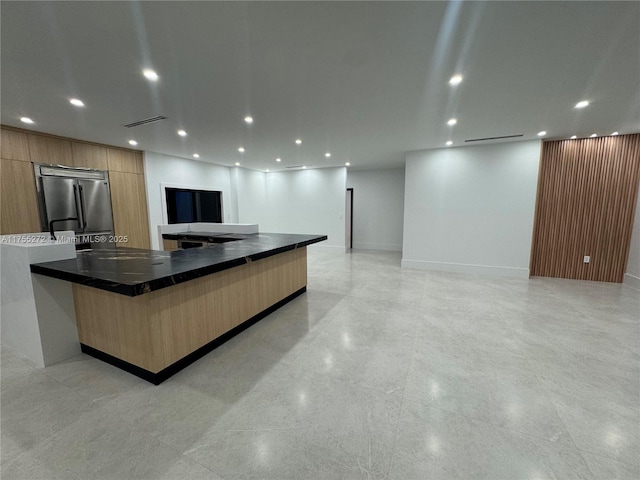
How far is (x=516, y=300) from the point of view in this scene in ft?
13.0

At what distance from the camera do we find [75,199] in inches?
190

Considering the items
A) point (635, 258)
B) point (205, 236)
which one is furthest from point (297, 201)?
point (635, 258)

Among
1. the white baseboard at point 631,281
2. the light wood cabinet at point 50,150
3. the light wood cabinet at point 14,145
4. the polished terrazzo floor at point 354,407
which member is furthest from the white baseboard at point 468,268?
the light wood cabinet at point 14,145

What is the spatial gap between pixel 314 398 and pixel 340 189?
6.57 m

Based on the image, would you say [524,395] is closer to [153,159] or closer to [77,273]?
[77,273]

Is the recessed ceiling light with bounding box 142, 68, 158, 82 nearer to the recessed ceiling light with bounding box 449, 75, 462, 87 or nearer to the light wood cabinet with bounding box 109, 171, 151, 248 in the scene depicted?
the recessed ceiling light with bounding box 449, 75, 462, 87

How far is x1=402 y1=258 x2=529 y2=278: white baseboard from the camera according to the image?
529 cm

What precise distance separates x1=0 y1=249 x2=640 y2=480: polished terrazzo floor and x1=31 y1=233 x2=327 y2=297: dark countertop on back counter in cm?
86

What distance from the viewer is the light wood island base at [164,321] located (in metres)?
→ 2.01

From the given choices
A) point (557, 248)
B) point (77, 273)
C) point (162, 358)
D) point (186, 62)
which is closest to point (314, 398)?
point (162, 358)

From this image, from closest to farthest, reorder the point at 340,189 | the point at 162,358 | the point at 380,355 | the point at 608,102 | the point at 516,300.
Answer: the point at 162,358
the point at 380,355
the point at 608,102
the point at 516,300
the point at 340,189

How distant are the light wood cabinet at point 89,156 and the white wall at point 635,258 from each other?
10.0 metres

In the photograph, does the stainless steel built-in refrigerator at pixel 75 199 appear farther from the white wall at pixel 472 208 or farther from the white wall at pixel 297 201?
the white wall at pixel 472 208

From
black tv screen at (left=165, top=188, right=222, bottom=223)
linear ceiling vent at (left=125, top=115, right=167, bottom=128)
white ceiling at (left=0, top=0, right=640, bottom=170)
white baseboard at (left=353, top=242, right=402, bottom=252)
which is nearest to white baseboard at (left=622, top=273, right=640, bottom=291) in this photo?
white ceiling at (left=0, top=0, right=640, bottom=170)
